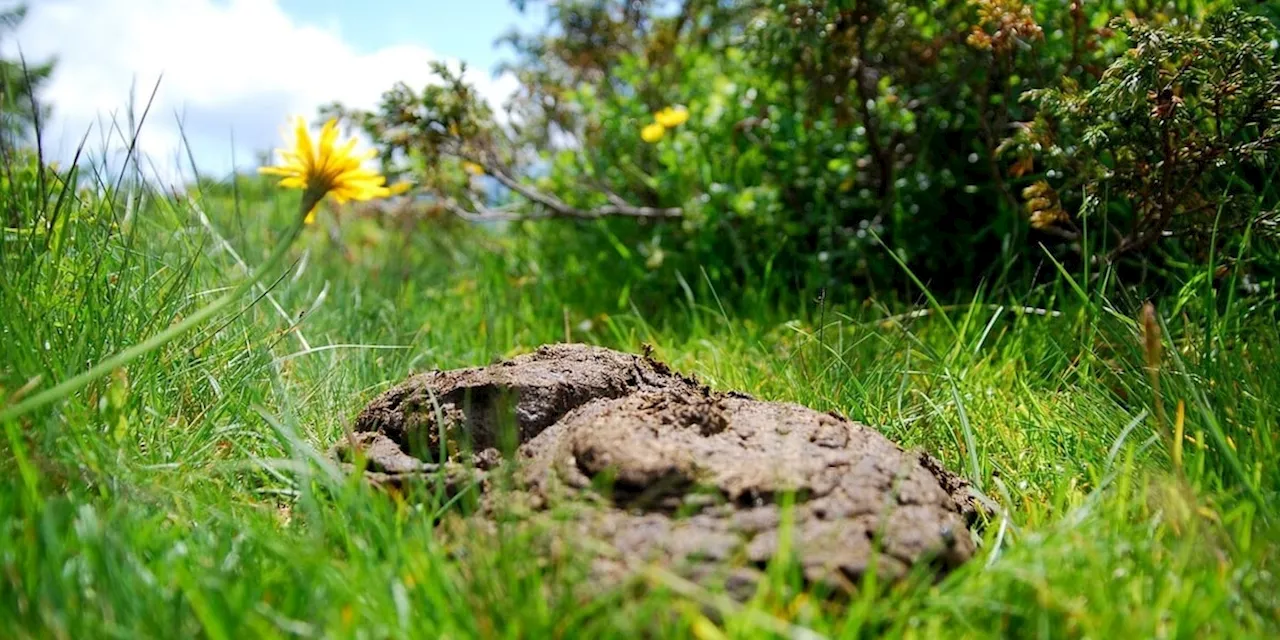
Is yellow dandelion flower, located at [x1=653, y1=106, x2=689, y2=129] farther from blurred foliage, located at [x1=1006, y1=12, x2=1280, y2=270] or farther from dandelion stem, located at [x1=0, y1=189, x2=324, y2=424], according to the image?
dandelion stem, located at [x1=0, y1=189, x2=324, y2=424]

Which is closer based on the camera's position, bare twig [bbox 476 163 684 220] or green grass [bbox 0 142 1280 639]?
green grass [bbox 0 142 1280 639]

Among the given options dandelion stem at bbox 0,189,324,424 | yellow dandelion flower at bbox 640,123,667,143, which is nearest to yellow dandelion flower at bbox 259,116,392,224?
dandelion stem at bbox 0,189,324,424

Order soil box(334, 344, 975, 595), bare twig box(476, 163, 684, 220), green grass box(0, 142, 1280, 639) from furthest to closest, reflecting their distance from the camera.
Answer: bare twig box(476, 163, 684, 220)
soil box(334, 344, 975, 595)
green grass box(0, 142, 1280, 639)

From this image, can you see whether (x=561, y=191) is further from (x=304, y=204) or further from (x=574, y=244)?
(x=304, y=204)

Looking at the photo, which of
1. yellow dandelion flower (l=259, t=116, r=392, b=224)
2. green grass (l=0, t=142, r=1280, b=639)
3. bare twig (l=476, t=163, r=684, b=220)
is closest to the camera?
green grass (l=0, t=142, r=1280, b=639)

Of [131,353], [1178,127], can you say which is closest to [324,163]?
[131,353]

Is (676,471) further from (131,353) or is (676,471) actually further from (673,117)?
(673,117)
